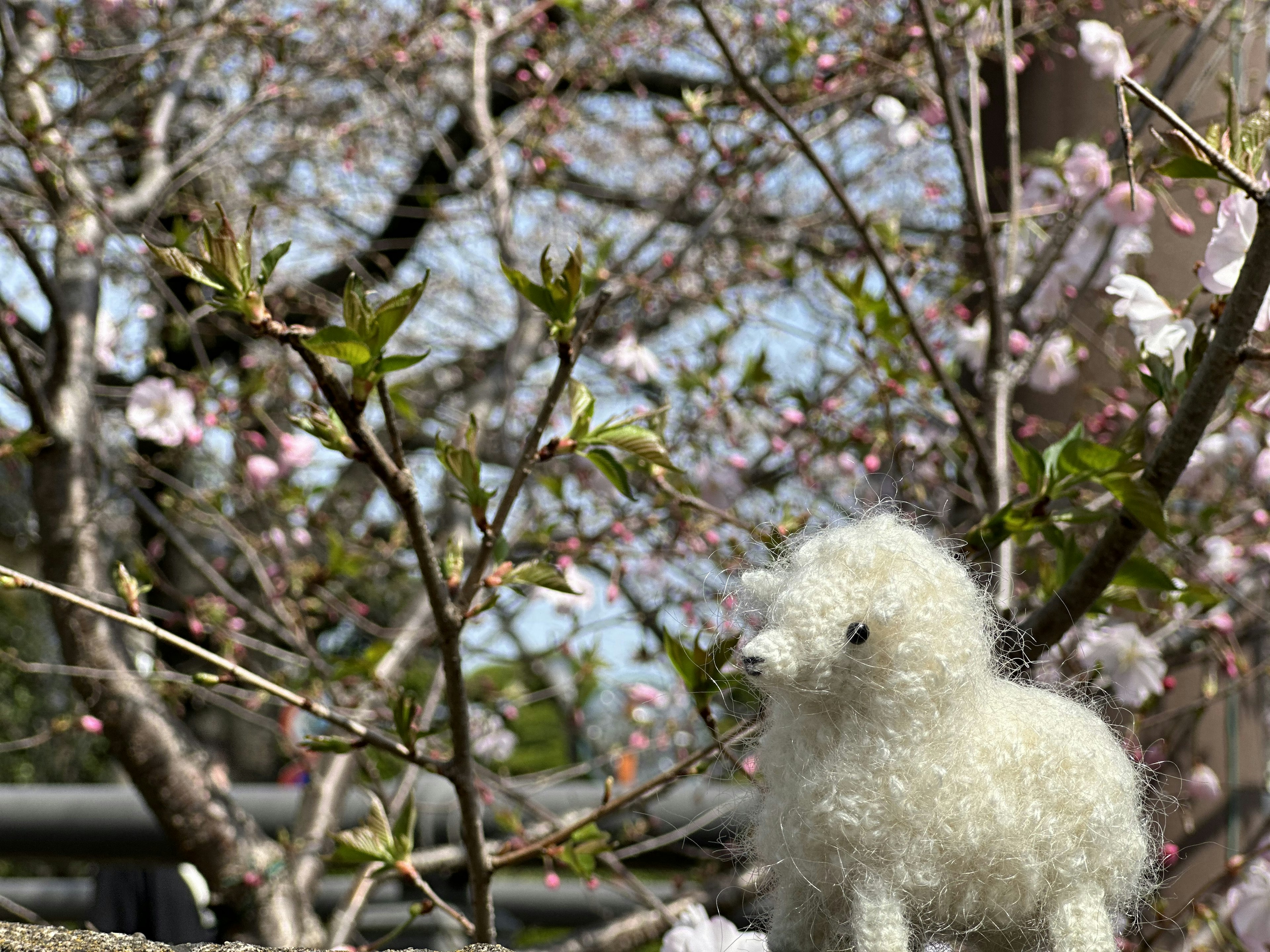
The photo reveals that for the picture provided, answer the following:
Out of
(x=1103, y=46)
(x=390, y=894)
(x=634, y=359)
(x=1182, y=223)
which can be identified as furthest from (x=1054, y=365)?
(x=390, y=894)

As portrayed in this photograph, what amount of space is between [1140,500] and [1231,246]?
234 millimetres

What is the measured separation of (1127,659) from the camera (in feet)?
5.23

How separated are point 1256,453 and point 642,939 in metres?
1.76

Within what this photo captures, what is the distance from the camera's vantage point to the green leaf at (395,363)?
82 cm

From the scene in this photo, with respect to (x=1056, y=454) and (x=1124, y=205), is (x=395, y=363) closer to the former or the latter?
(x=1056, y=454)

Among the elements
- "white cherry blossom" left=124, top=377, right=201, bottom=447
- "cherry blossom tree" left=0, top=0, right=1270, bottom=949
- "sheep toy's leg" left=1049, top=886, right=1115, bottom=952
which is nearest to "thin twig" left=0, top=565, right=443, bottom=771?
"cherry blossom tree" left=0, top=0, right=1270, bottom=949

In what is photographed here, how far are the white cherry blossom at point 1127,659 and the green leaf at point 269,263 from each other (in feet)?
4.05

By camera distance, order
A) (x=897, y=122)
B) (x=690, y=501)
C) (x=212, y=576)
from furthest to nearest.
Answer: (x=897, y=122)
(x=212, y=576)
(x=690, y=501)

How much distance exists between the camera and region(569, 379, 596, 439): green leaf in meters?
0.96

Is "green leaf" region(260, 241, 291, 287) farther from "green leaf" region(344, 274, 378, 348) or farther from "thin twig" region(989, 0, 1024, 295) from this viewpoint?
"thin twig" region(989, 0, 1024, 295)

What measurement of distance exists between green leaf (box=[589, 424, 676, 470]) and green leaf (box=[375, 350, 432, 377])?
0.58 ft

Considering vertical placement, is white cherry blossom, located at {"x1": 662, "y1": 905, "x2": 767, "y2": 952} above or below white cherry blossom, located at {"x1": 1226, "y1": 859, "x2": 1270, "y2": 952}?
above

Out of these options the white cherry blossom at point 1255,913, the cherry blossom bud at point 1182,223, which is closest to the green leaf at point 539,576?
the white cherry blossom at point 1255,913

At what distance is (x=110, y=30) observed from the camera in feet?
12.3
